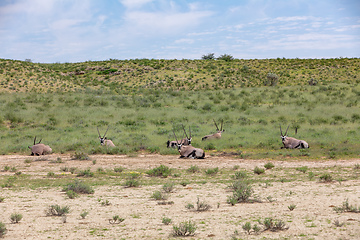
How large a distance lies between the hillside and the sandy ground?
41.4 metres

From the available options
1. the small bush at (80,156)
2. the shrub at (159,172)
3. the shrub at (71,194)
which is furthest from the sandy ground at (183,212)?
the small bush at (80,156)

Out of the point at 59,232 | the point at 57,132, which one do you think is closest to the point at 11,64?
the point at 57,132

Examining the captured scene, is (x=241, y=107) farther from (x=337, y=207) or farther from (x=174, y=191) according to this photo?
(x=337, y=207)

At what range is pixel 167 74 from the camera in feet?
219

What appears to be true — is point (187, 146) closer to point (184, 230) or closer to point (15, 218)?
point (15, 218)

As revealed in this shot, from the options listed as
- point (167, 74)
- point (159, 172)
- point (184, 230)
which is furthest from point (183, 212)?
point (167, 74)

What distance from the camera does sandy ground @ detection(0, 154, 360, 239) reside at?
7.69m

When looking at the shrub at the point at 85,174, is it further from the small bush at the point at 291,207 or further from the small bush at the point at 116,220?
the small bush at the point at 291,207

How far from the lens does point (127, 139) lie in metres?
22.7

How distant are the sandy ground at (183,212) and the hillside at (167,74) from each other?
4137 centimetres

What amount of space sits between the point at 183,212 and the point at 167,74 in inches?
2299

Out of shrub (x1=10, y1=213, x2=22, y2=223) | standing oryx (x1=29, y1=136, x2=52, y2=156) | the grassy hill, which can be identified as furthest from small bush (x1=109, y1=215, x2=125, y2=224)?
standing oryx (x1=29, y1=136, x2=52, y2=156)

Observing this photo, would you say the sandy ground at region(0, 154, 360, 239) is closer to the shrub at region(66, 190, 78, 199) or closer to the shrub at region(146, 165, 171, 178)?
the shrub at region(66, 190, 78, 199)

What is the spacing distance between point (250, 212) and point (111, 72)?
212 feet
